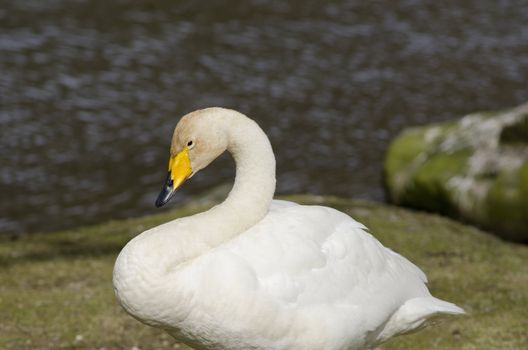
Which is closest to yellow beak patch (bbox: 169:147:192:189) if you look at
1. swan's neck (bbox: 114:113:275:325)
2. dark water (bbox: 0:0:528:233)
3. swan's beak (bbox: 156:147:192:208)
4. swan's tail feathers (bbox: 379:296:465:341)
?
swan's beak (bbox: 156:147:192:208)

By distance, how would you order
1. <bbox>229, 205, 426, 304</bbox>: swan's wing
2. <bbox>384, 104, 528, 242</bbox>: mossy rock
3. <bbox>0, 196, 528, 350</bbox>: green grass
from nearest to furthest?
<bbox>229, 205, 426, 304</bbox>: swan's wing < <bbox>0, 196, 528, 350</bbox>: green grass < <bbox>384, 104, 528, 242</bbox>: mossy rock

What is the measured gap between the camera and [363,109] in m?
16.2

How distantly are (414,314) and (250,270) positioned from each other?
3.99 ft

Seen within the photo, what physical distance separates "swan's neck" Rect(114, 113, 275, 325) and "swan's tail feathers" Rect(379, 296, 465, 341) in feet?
3.39

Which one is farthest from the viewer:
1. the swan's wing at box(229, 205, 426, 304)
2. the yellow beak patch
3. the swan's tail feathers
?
the swan's tail feathers

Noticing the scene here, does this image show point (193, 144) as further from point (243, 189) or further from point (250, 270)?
point (250, 270)

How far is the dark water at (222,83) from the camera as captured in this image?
45.5 feet

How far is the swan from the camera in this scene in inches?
187

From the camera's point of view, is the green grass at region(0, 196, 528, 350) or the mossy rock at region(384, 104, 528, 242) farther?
the mossy rock at region(384, 104, 528, 242)

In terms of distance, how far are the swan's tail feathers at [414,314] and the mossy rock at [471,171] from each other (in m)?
4.96

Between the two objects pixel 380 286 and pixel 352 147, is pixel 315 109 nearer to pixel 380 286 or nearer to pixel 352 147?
pixel 352 147

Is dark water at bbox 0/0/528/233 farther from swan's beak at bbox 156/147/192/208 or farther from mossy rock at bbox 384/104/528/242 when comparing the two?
swan's beak at bbox 156/147/192/208

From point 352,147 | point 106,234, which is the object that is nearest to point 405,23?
point 352,147

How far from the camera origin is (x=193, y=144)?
5012 mm
